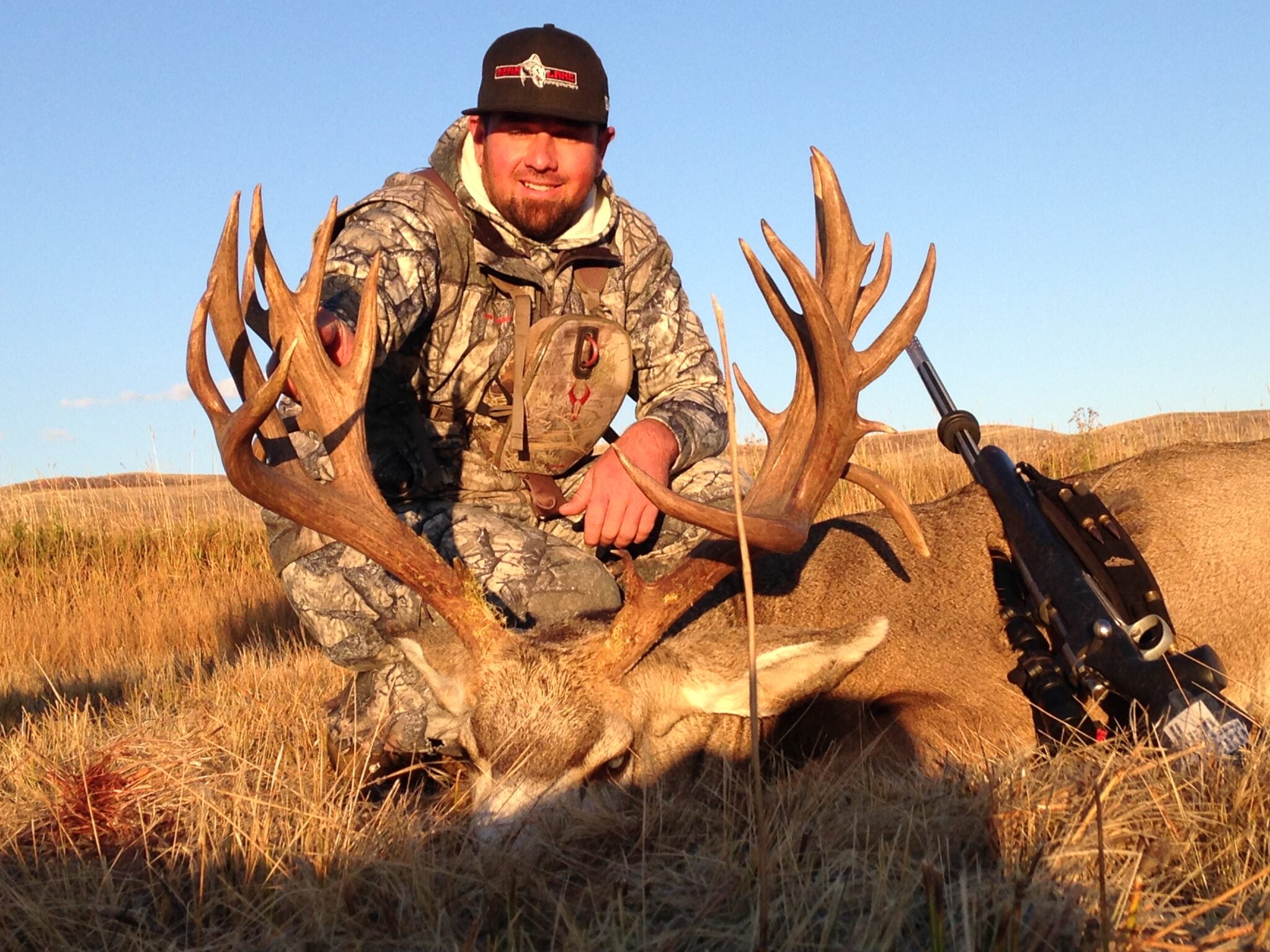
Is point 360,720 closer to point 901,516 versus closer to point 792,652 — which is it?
point 792,652

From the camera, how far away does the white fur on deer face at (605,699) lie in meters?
3.79

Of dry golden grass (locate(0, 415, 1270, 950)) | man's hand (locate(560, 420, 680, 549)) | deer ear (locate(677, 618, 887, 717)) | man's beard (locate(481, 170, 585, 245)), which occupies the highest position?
man's beard (locate(481, 170, 585, 245))

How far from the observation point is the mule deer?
3.82 m

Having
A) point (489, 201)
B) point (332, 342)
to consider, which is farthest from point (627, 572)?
point (489, 201)

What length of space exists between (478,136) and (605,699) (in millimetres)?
2945

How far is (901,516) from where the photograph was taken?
14.9 feet

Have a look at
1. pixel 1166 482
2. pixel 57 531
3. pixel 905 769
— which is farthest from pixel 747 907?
pixel 57 531

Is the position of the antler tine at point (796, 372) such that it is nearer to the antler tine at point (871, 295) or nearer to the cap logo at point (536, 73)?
the antler tine at point (871, 295)

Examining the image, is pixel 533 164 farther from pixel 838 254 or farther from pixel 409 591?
pixel 409 591

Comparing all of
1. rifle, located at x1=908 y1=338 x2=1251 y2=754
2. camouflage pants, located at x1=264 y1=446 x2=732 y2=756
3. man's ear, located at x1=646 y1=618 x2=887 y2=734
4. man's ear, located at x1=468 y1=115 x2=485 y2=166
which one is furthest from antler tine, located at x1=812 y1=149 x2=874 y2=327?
man's ear, located at x1=468 y1=115 x2=485 y2=166

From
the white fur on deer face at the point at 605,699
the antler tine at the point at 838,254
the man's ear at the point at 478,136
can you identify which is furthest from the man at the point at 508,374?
the antler tine at the point at 838,254

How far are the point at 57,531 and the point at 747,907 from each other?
10752mm

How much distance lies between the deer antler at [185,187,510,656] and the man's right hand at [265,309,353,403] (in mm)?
97

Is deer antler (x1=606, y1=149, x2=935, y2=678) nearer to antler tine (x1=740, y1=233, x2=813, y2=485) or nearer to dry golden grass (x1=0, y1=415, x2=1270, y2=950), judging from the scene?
antler tine (x1=740, y1=233, x2=813, y2=485)
